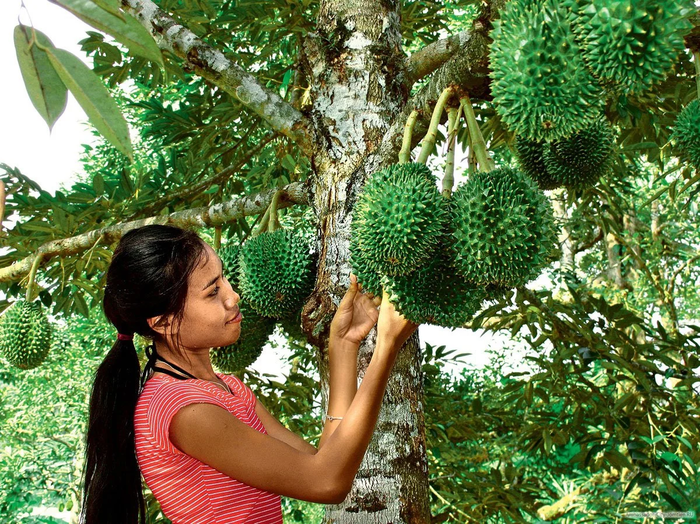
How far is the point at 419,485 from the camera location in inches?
58.2

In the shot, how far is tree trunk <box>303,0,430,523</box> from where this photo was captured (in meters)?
1.45

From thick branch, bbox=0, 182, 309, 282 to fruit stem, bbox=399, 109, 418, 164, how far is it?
484 millimetres

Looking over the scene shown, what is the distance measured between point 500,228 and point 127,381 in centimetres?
90

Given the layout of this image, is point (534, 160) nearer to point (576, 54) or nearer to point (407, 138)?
point (407, 138)

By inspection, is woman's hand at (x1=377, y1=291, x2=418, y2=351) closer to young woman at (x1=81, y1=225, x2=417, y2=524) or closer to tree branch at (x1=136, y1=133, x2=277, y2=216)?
young woman at (x1=81, y1=225, x2=417, y2=524)

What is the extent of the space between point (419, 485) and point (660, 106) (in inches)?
54.7

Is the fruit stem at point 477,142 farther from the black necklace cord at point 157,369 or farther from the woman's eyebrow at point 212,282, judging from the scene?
the black necklace cord at point 157,369

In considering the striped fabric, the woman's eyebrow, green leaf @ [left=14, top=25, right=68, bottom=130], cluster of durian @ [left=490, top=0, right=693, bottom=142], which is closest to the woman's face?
the woman's eyebrow

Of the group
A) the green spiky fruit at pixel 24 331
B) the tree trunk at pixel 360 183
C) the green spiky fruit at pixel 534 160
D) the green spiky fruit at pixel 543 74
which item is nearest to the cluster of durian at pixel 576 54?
the green spiky fruit at pixel 543 74

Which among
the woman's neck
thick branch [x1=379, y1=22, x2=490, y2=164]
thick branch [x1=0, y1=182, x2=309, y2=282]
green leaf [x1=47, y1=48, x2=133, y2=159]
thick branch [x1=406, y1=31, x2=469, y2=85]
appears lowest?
green leaf [x1=47, y1=48, x2=133, y2=159]

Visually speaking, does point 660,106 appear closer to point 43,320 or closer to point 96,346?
point 43,320

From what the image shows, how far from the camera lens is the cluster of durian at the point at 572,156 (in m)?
1.49

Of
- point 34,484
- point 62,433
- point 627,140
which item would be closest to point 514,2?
point 627,140

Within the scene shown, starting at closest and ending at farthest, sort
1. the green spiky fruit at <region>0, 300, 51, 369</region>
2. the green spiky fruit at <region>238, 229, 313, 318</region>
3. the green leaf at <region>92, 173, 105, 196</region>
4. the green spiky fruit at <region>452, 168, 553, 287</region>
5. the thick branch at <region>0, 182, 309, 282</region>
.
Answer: the green spiky fruit at <region>452, 168, 553, 287</region>
the green spiky fruit at <region>238, 229, 313, 318</region>
the thick branch at <region>0, 182, 309, 282</region>
the green leaf at <region>92, 173, 105, 196</region>
the green spiky fruit at <region>0, 300, 51, 369</region>
